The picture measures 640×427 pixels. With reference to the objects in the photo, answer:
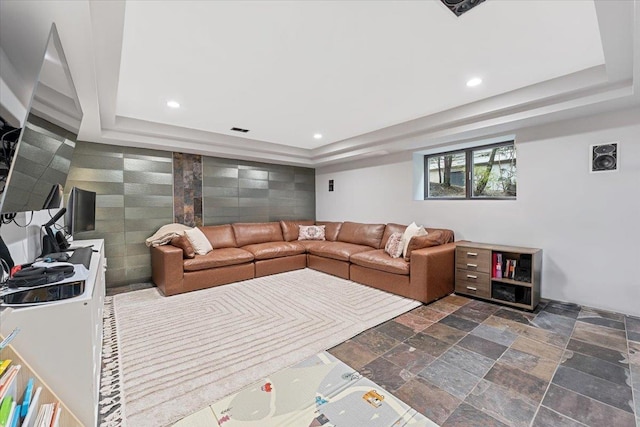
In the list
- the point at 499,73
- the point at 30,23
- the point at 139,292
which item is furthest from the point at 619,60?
the point at 139,292

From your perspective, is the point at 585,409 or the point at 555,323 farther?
the point at 555,323

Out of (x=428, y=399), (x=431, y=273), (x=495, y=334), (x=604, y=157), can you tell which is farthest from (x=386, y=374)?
(x=604, y=157)

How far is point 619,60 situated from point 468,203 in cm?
215

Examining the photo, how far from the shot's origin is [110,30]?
62.9 inches

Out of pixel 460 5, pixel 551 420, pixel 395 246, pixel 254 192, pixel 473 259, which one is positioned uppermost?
pixel 460 5

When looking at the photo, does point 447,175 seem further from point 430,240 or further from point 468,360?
point 468,360

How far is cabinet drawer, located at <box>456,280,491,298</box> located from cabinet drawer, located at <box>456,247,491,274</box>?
18 cm

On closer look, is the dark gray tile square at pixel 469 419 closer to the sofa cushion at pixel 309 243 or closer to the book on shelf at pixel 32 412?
the book on shelf at pixel 32 412

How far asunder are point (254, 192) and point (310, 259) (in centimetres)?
177

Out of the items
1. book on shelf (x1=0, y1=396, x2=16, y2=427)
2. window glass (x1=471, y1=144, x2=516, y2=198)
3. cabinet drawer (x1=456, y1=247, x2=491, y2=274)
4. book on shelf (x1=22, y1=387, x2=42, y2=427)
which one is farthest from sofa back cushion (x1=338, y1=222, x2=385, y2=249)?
book on shelf (x1=0, y1=396, x2=16, y2=427)

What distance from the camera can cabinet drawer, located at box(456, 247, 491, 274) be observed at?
3234 millimetres

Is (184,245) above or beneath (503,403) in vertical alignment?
above

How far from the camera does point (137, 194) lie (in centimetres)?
411

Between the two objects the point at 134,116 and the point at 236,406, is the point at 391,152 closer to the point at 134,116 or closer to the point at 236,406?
the point at 134,116
